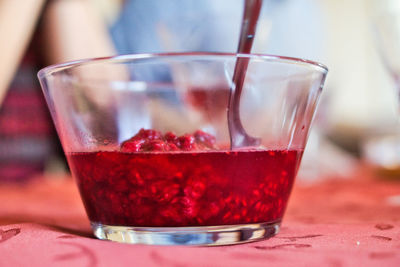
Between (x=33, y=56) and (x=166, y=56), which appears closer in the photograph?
(x=166, y=56)

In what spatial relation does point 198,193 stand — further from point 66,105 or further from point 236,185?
point 66,105

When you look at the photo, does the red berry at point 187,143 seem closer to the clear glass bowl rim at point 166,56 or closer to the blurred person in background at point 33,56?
the clear glass bowl rim at point 166,56

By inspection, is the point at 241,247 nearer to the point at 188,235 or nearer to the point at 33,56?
the point at 188,235

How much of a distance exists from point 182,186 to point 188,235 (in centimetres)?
3

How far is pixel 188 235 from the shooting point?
1.09ft

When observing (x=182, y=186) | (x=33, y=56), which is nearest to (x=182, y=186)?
(x=182, y=186)

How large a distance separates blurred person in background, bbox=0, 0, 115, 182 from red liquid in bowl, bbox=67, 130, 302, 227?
0.48m

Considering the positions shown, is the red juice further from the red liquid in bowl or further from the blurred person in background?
the blurred person in background

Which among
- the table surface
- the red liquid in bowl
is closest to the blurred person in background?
the table surface

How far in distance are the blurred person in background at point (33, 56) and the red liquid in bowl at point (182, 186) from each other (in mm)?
482

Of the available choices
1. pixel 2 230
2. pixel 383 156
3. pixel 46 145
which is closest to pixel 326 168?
pixel 383 156

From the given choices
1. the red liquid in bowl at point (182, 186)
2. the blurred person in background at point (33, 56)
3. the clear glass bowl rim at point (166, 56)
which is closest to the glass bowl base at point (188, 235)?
the red liquid in bowl at point (182, 186)

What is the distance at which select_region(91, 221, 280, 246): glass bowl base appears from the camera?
330 millimetres

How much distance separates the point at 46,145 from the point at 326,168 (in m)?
0.89
